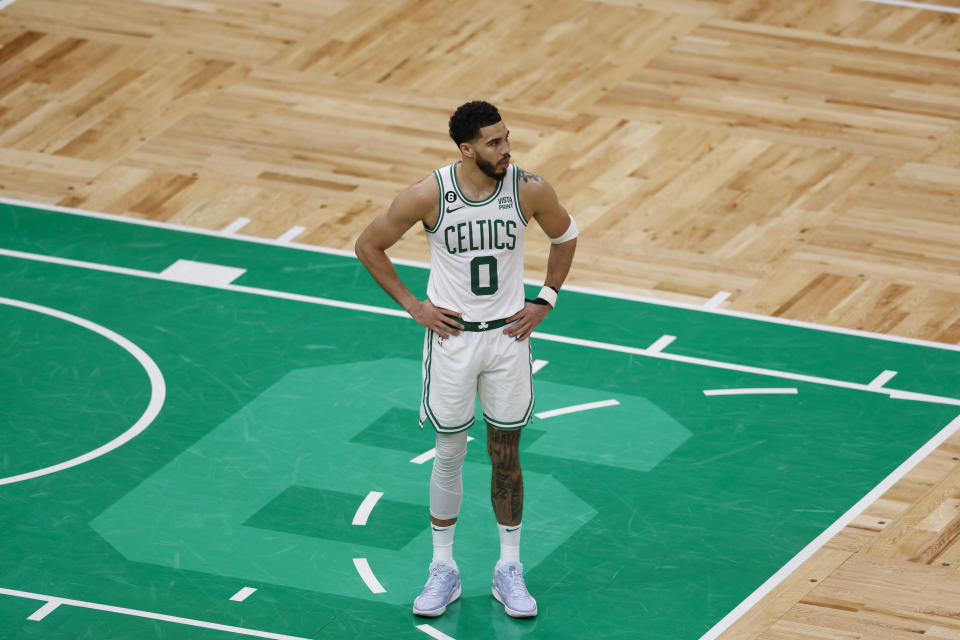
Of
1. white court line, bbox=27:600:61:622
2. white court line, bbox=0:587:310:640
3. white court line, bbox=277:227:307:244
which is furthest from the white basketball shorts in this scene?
white court line, bbox=277:227:307:244

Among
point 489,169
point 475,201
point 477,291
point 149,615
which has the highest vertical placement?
point 489,169

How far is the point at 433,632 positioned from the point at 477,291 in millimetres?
1769

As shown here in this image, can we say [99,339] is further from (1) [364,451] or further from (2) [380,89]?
(2) [380,89]

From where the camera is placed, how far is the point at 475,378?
9.68 meters

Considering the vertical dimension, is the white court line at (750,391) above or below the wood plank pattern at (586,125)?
below

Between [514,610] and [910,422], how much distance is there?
133 inches

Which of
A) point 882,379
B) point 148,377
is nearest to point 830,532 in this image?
point 882,379

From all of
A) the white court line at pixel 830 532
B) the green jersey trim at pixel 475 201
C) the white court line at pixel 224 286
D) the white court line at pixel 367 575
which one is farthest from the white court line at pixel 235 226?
the green jersey trim at pixel 475 201

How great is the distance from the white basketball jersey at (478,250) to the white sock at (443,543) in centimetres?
121

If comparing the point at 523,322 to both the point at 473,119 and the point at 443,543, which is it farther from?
the point at 443,543

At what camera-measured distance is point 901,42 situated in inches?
723

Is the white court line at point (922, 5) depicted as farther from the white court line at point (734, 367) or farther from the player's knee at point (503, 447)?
the player's knee at point (503, 447)

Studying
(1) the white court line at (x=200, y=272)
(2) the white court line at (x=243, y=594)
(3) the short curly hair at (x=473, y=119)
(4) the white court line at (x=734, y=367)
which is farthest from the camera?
(1) the white court line at (x=200, y=272)

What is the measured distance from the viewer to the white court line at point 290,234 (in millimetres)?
14795
